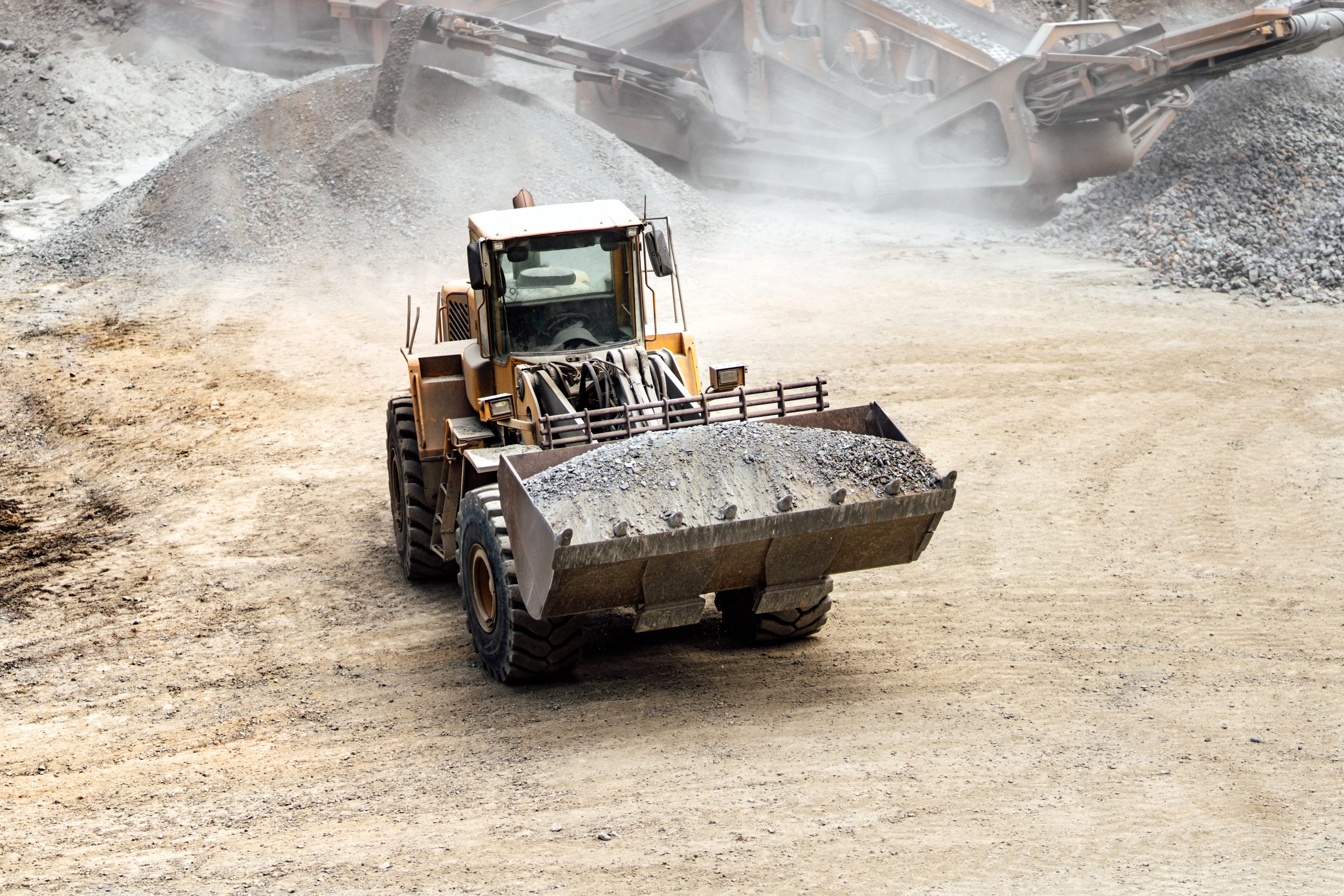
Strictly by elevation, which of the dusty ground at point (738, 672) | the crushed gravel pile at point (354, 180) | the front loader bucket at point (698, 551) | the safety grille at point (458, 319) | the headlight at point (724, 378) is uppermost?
the crushed gravel pile at point (354, 180)

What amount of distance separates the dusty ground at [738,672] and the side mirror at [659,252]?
1987 mm

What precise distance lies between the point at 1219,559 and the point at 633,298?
13.1 feet

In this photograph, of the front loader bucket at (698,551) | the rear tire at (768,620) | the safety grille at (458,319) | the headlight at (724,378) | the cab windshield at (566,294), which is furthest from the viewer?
the safety grille at (458,319)

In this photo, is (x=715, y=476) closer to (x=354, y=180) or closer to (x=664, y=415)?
(x=664, y=415)

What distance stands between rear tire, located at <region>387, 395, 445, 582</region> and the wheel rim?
4.57ft

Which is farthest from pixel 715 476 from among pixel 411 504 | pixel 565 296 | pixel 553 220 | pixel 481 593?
pixel 411 504

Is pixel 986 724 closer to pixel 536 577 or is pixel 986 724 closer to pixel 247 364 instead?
pixel 536 577

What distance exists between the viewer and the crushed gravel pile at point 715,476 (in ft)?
19.4

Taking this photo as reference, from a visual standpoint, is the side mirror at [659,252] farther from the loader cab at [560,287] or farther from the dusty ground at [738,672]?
the dusty ground at [738,672]

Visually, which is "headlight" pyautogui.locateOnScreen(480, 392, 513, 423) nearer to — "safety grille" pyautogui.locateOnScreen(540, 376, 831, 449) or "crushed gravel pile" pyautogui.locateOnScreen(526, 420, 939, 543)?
"safety grille" pyautogui.locateOnScreen(540, 376, 831, 449)

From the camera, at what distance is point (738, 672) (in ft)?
22.6

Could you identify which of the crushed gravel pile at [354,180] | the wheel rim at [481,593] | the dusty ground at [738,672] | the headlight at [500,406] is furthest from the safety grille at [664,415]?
the crushed gravel pile at [354,180]

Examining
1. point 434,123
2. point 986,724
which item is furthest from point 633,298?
point 434,123

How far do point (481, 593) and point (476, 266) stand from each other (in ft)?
5.78
